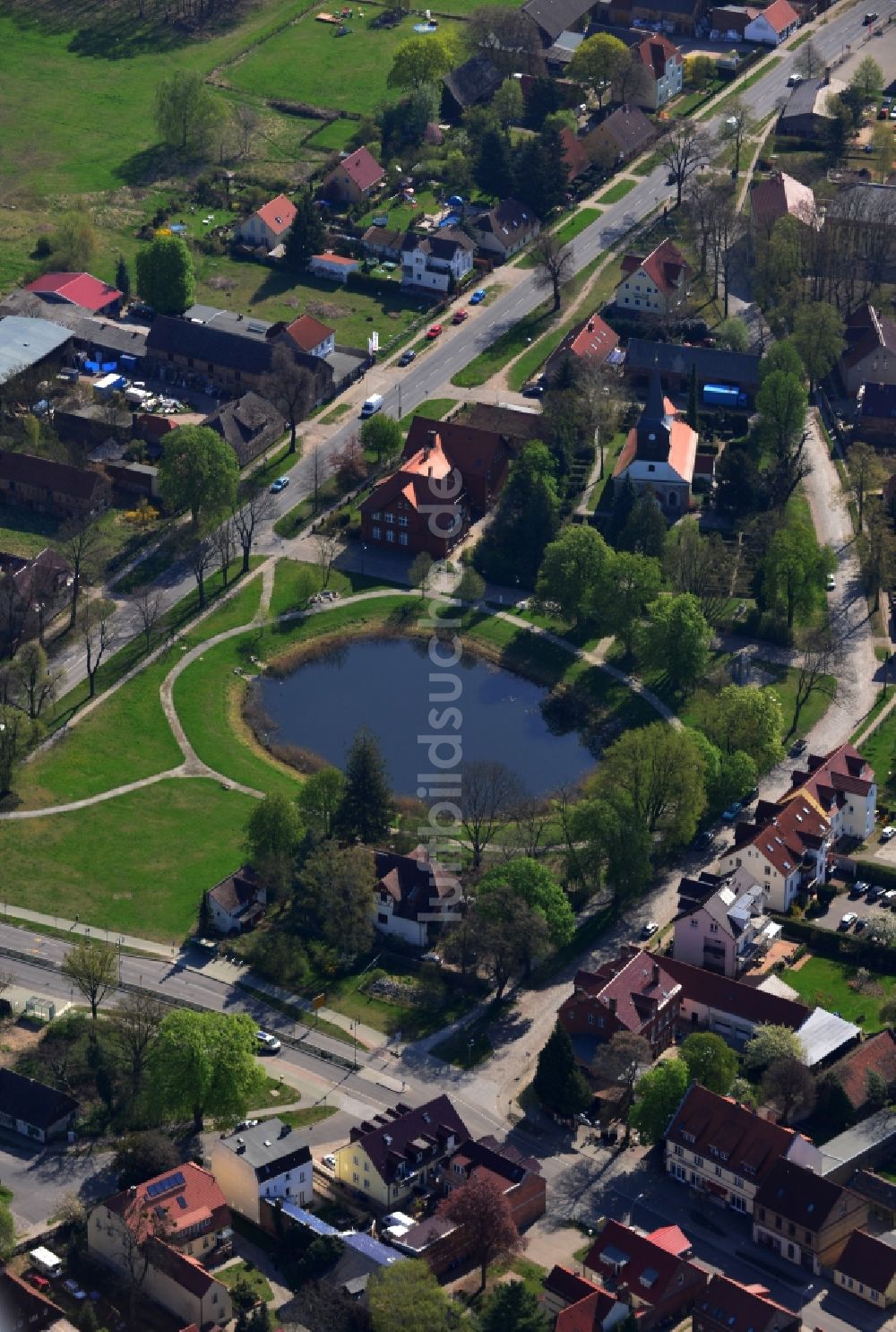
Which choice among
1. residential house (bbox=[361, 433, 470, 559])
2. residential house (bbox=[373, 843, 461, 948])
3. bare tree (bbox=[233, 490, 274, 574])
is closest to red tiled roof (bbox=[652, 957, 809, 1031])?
residential house (bbox=[373, 843, 461, 948])

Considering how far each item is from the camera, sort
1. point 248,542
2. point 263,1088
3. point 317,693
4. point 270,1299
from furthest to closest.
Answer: point 248,542
point 317,693
point 263,1088
point 270,1299

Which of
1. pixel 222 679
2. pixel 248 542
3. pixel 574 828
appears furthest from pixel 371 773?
pixel 248 542

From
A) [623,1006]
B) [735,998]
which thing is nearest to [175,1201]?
[623,1006]

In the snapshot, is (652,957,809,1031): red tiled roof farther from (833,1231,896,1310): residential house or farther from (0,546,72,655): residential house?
(0,546,72,655): residential house

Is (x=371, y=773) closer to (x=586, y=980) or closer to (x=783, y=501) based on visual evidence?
(x=586, y=980)

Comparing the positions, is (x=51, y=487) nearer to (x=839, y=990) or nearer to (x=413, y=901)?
(x=413, y=901)

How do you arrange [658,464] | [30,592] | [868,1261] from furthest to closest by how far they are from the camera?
1. [658,464]
2. [30,592]
3. [868,1261]

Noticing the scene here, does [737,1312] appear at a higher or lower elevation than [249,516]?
lower
